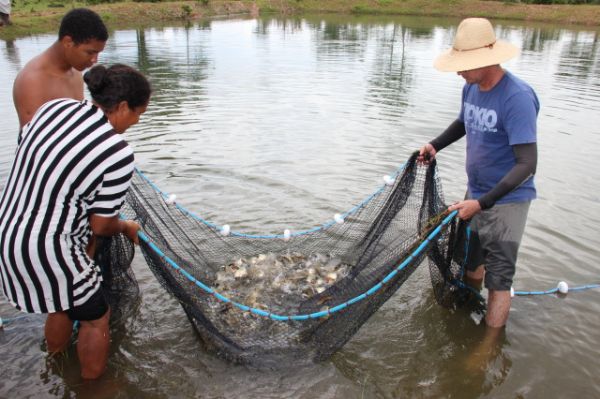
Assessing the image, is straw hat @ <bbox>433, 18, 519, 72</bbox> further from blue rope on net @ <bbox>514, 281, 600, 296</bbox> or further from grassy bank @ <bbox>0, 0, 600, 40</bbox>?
grassy bank @ <bbox>0, 0, 600, 40</bbox>

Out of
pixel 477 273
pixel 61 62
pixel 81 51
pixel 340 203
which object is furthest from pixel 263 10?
pixel 477 273

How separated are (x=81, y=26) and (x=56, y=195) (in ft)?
4.10

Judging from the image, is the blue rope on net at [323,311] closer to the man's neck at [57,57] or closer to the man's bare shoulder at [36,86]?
the man's bare shoulder at [36,86]

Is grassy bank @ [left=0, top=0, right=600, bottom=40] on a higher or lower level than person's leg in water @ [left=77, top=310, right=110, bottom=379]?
higher

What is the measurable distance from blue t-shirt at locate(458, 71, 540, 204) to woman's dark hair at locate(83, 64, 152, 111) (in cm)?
224

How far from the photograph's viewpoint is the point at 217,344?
3.20m

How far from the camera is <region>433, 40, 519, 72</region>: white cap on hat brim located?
293 centimetres

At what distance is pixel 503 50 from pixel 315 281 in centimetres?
230

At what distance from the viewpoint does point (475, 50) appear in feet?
10.1

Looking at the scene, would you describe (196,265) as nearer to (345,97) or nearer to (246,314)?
(246,314)

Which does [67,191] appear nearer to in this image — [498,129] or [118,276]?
[118,276]

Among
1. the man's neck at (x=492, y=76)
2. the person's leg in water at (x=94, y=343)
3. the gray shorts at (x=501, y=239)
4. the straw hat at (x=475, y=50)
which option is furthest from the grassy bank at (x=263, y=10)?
the gray shorts at (x=501, y=239)

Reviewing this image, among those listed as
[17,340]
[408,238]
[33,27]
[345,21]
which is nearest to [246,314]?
[408,238]

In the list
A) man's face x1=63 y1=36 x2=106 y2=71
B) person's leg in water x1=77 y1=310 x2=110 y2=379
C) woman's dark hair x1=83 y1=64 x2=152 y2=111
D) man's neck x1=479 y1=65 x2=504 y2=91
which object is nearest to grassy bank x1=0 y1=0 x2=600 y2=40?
man's face x1=63 y1=36 x2=106 y2=71
